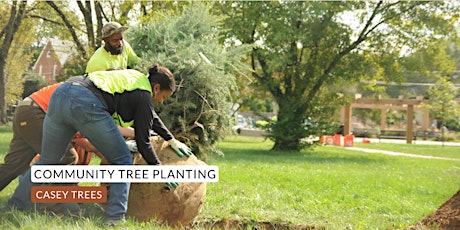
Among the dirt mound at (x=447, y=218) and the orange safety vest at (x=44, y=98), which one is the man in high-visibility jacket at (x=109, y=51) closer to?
the orange safety vest at (x=44, y=98)

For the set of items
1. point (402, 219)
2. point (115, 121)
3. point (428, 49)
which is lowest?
point (402, 219)

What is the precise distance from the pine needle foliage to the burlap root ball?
233cm

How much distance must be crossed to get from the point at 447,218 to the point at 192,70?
4062 mm

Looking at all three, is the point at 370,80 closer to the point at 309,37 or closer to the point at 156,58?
the point at 309,37

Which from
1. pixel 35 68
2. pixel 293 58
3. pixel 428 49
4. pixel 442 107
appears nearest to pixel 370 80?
pixel 428 49

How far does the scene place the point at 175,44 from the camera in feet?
26.3

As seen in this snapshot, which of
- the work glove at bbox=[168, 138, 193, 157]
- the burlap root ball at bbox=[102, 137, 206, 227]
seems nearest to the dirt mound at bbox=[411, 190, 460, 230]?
the burlap root ball at bbox=[102, 137, 206, 227]

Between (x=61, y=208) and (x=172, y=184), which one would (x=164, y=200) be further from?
(x=61, y=208)

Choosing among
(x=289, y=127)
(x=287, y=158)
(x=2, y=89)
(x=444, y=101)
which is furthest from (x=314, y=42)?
(x=444, y=101)

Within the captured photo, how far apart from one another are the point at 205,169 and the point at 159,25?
377 centimetres

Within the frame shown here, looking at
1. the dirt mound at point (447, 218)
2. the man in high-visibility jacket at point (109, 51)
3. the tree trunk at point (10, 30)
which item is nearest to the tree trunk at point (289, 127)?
the man in high-visibility jacket at point (109, 51)

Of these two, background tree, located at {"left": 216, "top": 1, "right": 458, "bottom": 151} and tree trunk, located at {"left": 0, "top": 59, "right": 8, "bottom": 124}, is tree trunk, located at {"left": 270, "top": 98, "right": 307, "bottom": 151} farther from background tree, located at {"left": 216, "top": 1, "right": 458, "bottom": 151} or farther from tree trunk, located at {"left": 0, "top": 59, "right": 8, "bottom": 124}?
tree trunk, located at {"left": 0, "top": 59, "right": 8, "bottom": 124}

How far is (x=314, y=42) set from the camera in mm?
19484

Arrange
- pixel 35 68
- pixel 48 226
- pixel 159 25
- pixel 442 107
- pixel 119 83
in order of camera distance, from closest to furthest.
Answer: pixel 48 226 < pixel 119 83 < pixel 159 25 < pixel 442 107 < pixel 35 68
